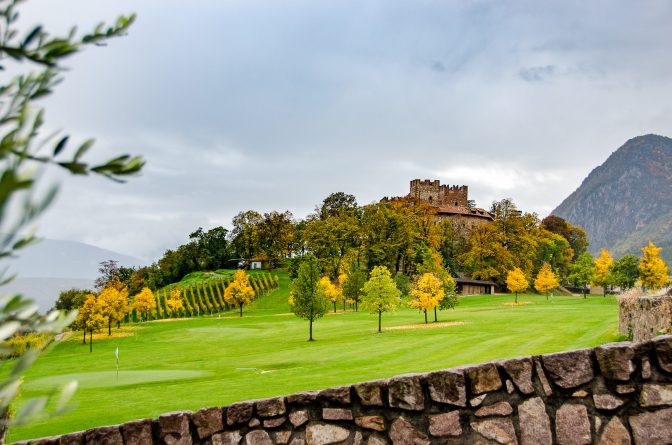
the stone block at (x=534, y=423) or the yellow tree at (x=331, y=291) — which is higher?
the yellow tree at (x=331, y=291)

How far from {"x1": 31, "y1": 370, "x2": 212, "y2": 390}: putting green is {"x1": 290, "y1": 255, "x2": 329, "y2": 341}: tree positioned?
13.1 m

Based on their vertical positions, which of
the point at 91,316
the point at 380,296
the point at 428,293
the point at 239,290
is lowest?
the point at 91,316

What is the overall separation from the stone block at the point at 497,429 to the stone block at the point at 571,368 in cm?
56

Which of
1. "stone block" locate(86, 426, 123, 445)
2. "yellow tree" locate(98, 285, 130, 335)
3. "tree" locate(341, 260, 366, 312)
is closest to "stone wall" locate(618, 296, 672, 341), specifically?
"stone block" locate(86, 426, 123, 445)

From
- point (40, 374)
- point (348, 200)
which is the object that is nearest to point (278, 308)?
point (348, 200)

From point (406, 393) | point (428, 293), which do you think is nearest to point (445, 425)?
point (406, 393)

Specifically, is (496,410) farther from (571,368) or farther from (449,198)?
(449,198)

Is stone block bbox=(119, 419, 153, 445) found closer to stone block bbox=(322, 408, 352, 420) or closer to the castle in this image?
stone block bbox=(322, 408, 352, 420)

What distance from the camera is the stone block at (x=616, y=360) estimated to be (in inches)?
186

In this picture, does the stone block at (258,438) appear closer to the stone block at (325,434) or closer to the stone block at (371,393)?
the stone block at (325,434)

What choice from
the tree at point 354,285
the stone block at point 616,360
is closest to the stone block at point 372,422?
the stone block at point 616,360

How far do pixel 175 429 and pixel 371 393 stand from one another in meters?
1.97

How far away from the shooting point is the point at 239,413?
5.59m

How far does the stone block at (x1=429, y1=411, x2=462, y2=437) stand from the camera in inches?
199
